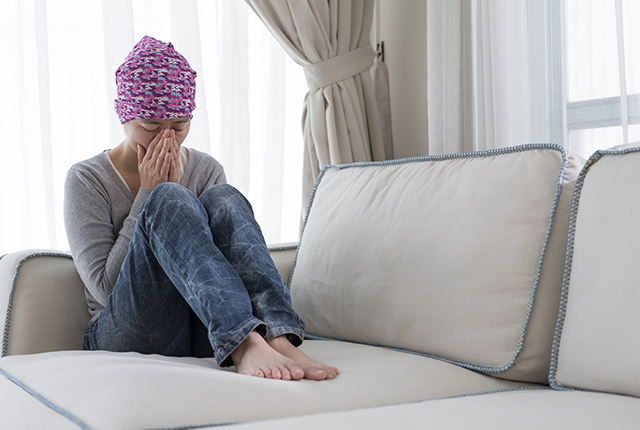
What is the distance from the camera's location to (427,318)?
1188 millimetres

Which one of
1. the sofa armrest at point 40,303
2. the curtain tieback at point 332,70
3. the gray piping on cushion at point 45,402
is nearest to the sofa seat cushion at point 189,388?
the gray piping on cushion at point 45,402

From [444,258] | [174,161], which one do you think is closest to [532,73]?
[444,258]

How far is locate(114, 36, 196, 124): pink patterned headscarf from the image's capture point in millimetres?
1434

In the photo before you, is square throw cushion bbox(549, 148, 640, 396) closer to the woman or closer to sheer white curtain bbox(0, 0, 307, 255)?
the woman

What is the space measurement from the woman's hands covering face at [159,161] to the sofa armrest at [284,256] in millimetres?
343

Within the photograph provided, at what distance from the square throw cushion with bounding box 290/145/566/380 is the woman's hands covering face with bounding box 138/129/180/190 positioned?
1.37 ft

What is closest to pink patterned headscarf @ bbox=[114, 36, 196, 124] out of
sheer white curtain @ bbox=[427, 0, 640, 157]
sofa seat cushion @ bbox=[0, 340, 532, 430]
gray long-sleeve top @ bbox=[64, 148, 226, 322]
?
gray long-sleeve top @ bbox=[64, 148, 226, 322]

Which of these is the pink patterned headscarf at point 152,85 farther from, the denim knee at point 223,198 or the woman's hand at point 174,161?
the denim knee at point 223,198

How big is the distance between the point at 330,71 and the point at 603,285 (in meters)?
1.57

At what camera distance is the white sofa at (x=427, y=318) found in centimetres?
84

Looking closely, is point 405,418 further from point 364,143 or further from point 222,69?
point 222,69

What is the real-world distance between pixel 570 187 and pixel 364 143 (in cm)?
125

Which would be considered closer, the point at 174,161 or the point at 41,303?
the point at 41,303

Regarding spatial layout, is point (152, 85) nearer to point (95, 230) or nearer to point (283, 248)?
point (95, 230)
